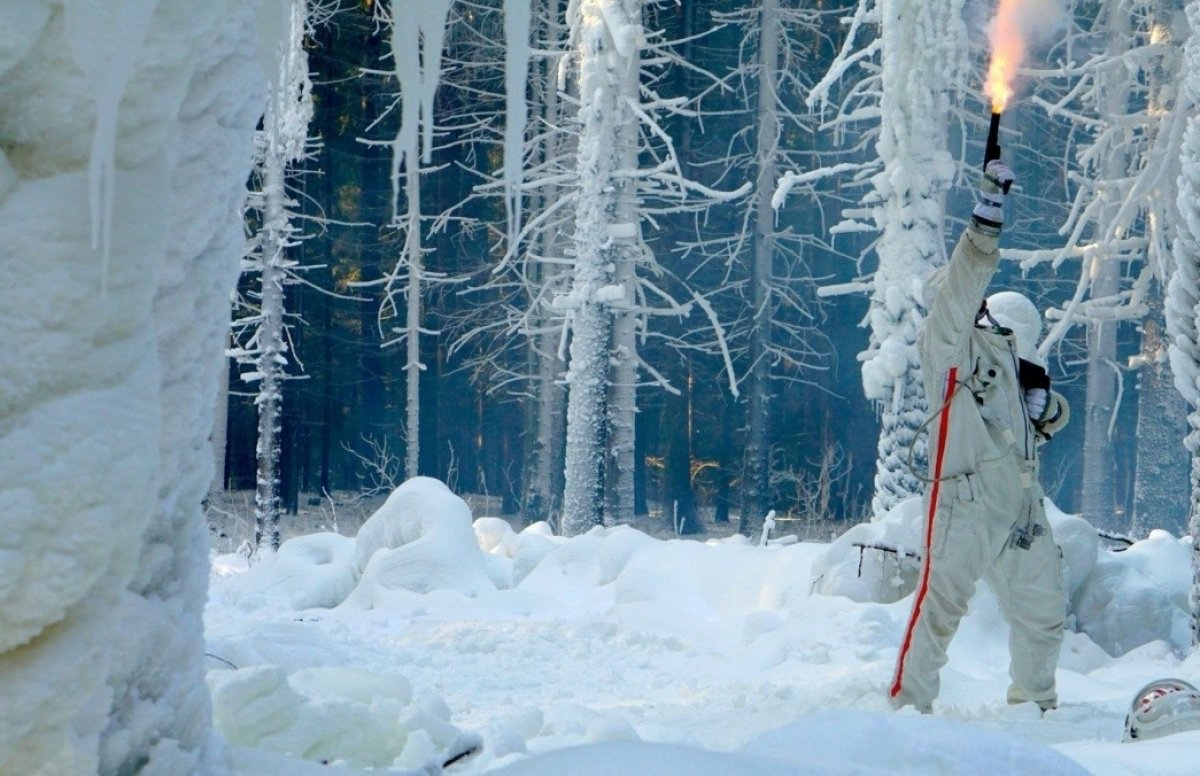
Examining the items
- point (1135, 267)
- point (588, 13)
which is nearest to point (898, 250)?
point (588, 13)

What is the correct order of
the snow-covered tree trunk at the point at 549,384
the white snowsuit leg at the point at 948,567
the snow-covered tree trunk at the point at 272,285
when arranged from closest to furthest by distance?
the white snowsuit leg at the point at 948,567 < the snow-covered tree trunk at the point at 272,285 < the snow-covered tree trunk at the point at 549,384

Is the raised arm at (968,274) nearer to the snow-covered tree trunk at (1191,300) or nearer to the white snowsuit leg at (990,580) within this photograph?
the white snowsuit leg at (990,580)

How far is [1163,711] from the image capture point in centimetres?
403

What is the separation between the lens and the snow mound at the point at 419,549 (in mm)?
8617

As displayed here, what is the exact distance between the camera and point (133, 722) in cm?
209

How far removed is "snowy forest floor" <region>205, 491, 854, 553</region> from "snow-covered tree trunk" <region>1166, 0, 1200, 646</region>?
1133cm

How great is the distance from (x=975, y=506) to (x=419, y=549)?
4827mm

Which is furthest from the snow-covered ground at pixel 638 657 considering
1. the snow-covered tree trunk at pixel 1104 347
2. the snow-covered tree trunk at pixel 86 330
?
the snow-covered tree trunk at pixel 1104 347

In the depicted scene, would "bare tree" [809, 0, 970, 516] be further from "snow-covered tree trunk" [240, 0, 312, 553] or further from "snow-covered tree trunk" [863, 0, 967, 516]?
"snow-covered tree trunk" [240, 0, 312, 553]

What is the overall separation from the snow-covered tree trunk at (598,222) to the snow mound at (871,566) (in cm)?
528

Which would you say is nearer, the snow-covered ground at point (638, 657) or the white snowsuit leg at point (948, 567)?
the snow-covered ground at point (638, 657)

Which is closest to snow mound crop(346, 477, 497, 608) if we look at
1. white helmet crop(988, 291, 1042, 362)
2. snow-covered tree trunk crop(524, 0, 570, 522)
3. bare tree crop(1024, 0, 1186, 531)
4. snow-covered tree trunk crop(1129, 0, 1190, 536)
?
white helmet crop(988, 291, 1042, 362)

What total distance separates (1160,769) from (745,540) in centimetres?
900

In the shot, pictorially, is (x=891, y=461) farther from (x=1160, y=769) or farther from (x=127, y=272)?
(x=127, y=272)
